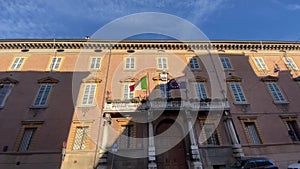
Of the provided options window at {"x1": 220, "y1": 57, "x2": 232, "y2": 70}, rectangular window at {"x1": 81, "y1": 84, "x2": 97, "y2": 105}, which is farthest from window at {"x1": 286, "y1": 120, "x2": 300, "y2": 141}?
rectangular window at {"x1": 81, "y1": 84, "x2": 97, "y2": 105}

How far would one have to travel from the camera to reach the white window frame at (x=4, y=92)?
51.5 feet

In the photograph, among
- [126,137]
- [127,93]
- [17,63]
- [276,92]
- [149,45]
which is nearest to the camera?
[126,137]

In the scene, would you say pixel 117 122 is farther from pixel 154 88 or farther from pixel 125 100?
pixel 154 88

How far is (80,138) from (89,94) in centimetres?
414

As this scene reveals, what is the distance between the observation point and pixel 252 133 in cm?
1541

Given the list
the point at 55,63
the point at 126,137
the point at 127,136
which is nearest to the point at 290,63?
the point at 127,136

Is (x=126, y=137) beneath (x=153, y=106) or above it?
beneath

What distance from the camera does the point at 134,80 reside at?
17906 millimetres

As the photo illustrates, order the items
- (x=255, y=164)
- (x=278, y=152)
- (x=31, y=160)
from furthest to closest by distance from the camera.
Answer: (x=278, y=152) → (x=31, y=160) → (x=255, y=164)

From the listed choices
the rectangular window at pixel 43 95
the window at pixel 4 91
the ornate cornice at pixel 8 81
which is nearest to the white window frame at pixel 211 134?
the rectangular window at pixel 43 95

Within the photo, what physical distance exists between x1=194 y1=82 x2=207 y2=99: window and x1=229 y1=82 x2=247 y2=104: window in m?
2.81

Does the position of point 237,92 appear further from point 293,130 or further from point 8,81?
point 8,81

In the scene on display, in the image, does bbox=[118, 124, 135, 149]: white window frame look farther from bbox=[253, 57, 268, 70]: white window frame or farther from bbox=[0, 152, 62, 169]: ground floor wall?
bbox=[253, 57, 268, 70]: white window frame

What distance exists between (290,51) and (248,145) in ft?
48.0
